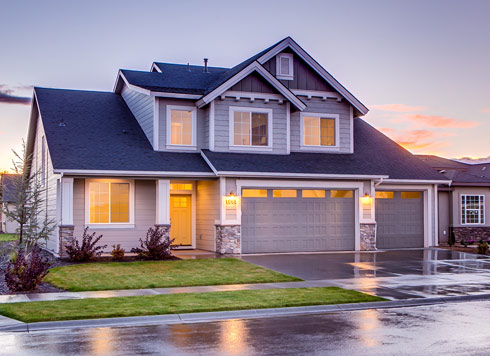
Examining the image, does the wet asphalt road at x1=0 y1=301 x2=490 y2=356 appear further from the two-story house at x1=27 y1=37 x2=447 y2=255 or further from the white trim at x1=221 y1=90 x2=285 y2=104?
the white trim at x1=221 y1=90 x2=285 y2=104

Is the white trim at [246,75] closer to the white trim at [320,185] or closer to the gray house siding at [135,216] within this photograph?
the white trim at [320,185]

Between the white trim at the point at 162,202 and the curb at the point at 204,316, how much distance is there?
37.4 ft

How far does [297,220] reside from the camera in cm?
2452

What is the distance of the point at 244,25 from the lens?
84.7 ft

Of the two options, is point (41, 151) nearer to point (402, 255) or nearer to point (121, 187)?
point (121, 187)

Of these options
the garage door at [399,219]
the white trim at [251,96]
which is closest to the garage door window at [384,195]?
the garage door at [399,219]

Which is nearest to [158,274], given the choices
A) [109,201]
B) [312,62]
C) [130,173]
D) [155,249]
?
[155,249]

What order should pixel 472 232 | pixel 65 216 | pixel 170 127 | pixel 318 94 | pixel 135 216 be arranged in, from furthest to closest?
1. pixel 472 232
2. pixel 318 94
3. pixel 170 127
4. pixel 135 216
5. pixel 65 216

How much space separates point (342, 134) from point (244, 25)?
6.74 m

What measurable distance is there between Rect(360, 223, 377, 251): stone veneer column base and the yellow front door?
7.60 meters

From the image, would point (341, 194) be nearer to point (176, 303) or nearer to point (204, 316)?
point (176, 303)

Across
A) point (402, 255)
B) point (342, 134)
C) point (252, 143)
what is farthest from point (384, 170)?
point (252, 143)

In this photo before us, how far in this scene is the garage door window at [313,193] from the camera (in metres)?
24.7

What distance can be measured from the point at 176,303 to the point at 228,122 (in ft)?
A: 43.5
